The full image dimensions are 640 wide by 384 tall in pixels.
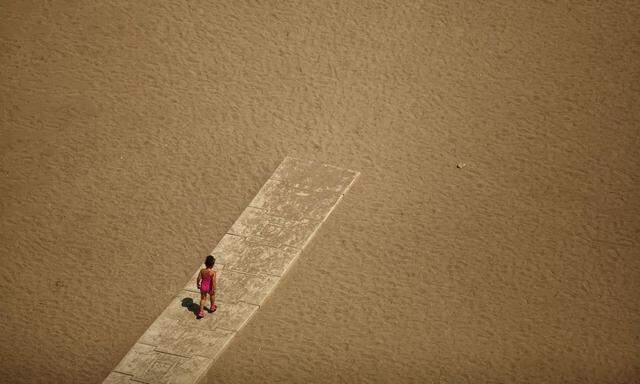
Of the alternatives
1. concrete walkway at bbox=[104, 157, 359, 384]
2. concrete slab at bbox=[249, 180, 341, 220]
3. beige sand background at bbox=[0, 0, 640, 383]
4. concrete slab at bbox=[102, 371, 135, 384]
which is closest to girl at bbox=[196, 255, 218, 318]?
concrete walkway at bbox=[104, 157, 359, 384]

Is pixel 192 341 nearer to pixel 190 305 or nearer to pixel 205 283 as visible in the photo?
pixel 190 305

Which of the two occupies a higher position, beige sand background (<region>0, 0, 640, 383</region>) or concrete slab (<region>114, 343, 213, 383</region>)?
beige sand background (<region>0, 0, 640, 383</region>)

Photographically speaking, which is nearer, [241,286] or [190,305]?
[190,305]

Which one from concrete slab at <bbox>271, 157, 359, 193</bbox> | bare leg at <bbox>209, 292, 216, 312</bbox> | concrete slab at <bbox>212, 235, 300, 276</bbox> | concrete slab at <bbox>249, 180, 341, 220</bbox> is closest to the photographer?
bare leg at <bbox>209, 292, 216, 312</bbox>

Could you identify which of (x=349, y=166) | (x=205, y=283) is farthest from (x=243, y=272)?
(x=349, y=166)

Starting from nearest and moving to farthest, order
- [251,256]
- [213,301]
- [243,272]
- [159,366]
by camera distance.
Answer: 1. [159,366]
2. [213,301]
3. [243,272]
4. [251,256]

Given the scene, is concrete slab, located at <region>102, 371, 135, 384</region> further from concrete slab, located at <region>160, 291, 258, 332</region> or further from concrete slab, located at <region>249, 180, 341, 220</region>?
concrete slab, located at <region>249, 180, 341, 220</region>

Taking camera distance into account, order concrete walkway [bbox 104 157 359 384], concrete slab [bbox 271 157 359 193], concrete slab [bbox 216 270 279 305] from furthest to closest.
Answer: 1. concrete slab [bbox 271 157 359 193]
2. concrete slab [bbox 216 270 279 305]
3. concrete walkway [bbox 104 157 359 384]
